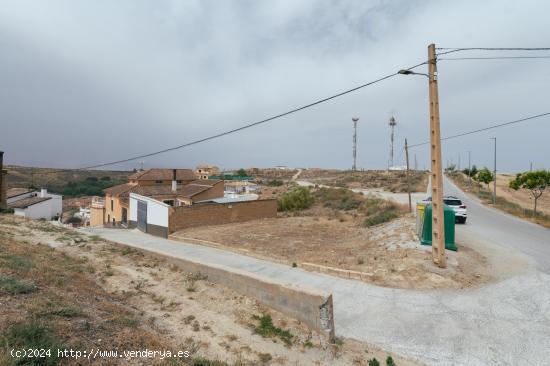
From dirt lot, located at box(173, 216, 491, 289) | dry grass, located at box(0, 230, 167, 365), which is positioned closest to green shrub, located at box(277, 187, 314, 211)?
dirt lot, located at box(173, 216, 491, 289)

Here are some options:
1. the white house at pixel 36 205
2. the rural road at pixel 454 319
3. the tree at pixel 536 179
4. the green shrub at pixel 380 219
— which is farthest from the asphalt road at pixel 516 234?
the white house at pixel 36 205

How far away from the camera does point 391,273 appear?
8477mm

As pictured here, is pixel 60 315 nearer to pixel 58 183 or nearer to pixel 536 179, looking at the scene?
pixel 536 179

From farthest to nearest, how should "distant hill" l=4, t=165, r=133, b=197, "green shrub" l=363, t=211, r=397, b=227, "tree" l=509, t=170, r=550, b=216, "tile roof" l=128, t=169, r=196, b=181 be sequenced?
"distant hill" l=4, t=165, r=133, b=197
"tile roof" l=128, t=169, r=196, b=181
"tree" l=509, t=170, r=550, b=216
"green shrub" l=363, t=211, r=397, b=227

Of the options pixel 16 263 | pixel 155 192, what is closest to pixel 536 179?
pixel 16 263

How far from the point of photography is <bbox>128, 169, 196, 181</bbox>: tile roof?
35.3 m

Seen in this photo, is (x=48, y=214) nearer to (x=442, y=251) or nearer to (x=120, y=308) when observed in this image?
(x=120, y=308)

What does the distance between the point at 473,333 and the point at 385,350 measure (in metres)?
1.91

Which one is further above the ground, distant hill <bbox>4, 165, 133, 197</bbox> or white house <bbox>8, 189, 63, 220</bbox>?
distant hill <bbox>4, 165, 133, 197</bbox>

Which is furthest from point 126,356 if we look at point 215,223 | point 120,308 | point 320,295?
point 215,223

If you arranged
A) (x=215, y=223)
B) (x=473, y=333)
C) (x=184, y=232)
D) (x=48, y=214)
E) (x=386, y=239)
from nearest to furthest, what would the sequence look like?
(x=473, y=333) → (x=386, y=239) → (x=184, y=232) → (x=215, y=223) → (x=48, y=214)

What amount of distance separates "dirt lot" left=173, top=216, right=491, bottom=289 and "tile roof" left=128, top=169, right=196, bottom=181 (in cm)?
1922

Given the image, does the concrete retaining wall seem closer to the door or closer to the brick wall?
the brick wall

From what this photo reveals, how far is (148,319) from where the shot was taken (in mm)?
5809
